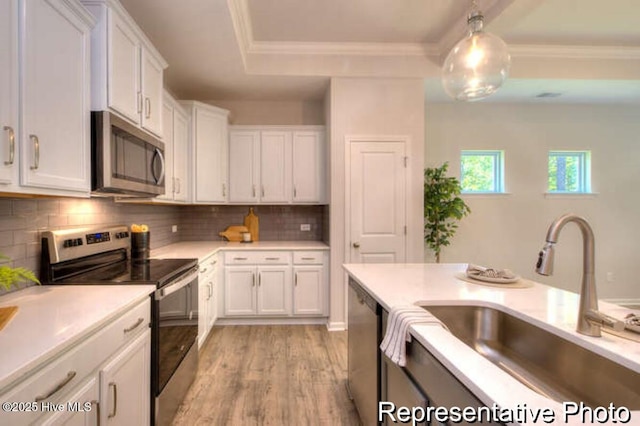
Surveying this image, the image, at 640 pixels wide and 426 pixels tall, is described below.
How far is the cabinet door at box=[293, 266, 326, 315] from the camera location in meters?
3.57

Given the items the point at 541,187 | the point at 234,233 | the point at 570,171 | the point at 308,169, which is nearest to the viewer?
the point at 308,169

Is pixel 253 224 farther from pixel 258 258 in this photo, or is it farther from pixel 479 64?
pixel 479 64

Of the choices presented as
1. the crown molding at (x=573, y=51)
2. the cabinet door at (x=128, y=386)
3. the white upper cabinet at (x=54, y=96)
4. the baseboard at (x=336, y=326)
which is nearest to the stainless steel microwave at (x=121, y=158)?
the white upper cabinet at (x=54, y=96)

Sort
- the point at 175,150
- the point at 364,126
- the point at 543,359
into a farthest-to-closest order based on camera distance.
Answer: the point at 364,126 < the point at 175,150 < the point at 543,359

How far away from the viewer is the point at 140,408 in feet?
4.97

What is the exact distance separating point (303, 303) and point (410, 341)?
2.56 m

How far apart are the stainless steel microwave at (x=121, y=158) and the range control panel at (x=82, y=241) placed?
1.06 ft

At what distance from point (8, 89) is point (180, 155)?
87.2 inches

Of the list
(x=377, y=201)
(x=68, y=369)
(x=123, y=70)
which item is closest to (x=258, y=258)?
(x=377, y=201)

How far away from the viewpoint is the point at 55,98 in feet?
4.39

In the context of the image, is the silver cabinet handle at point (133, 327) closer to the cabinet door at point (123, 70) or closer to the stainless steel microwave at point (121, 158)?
the stainless steel microwave at point (121, 158)

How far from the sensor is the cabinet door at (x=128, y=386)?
4.02 ft

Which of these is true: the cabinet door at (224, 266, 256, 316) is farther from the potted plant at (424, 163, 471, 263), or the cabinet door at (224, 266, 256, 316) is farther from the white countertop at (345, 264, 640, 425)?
the potted plant at (424, 163, 471, 263)

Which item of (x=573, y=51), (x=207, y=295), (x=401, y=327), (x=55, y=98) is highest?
(x=573, y=51)
